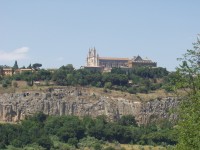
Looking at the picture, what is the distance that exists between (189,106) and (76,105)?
85.6 meters

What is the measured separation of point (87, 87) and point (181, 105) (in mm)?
88789

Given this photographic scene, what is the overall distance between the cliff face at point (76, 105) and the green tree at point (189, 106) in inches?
3289

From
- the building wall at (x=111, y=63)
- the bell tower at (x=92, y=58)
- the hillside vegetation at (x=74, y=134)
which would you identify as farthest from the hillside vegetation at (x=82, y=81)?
the bell tower at (x=92, y=58)

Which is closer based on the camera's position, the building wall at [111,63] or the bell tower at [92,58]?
the building wall at [111,63]

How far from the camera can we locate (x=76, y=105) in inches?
4077

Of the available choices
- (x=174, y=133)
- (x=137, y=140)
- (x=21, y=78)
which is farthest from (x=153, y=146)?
(x=174, y=133)

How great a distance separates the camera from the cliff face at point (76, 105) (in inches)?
4006

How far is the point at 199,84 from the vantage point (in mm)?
18312

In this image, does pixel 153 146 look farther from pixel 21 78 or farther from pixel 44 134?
pixel 21 78

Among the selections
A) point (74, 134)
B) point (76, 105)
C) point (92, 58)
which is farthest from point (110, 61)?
point (74, 134)

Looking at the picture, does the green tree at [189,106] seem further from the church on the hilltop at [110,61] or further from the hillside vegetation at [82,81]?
the church on the hilltop at [110,61]

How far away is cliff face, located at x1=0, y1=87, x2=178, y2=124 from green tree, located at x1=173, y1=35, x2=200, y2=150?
8354 centimetres

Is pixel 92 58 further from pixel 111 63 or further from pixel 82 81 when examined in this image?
pixel 82 81

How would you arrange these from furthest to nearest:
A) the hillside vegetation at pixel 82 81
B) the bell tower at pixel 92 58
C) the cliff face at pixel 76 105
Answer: the bell tower at pixel 92 58
the hillside vegetation at pixel 82 81
the cliff face at pixel 76 105
